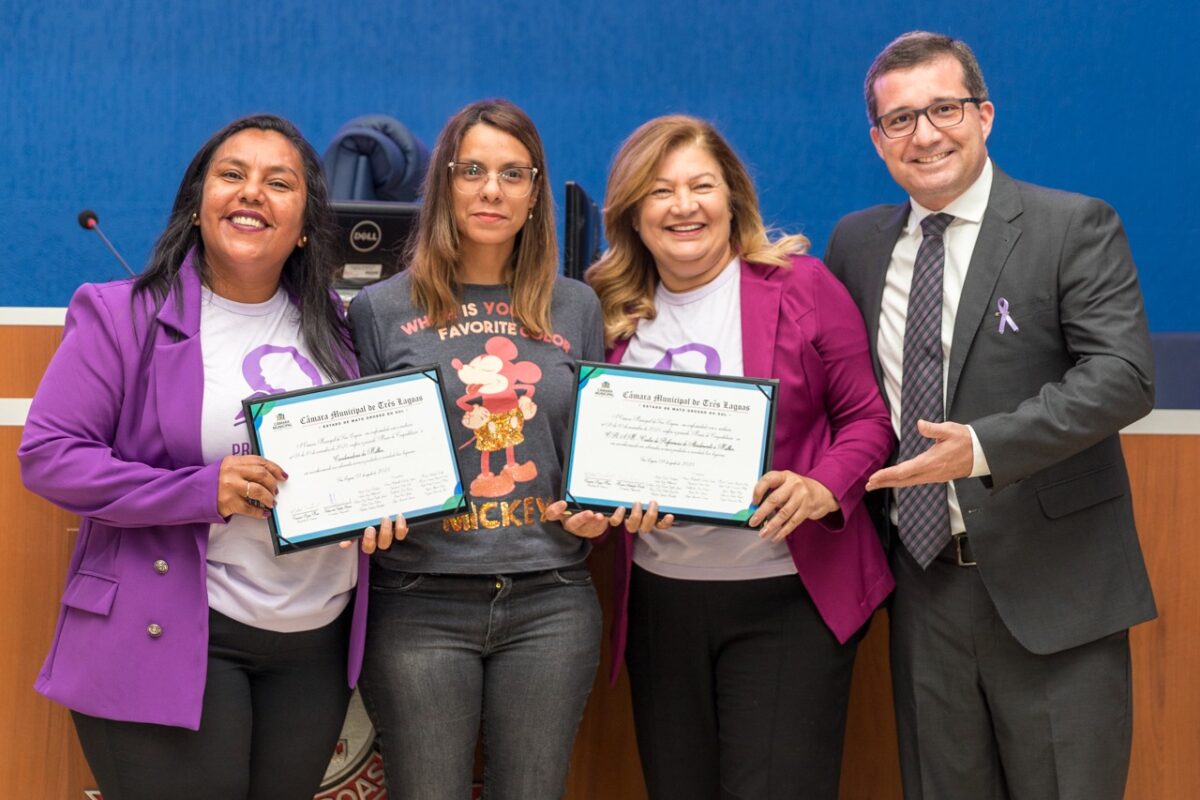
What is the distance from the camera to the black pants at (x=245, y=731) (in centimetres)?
170

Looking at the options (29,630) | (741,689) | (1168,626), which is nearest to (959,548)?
(741,689)

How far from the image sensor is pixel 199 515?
1.68 meters

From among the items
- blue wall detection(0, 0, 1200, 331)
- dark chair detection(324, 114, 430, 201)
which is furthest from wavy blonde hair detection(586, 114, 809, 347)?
blue wall detection(0, 0, 1200, 331)

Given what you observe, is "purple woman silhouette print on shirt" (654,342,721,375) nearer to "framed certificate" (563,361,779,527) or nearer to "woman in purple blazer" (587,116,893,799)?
"woman in purple blazer" (587,116,893,799)

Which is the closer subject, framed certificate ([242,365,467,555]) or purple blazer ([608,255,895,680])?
framed certificate ([242,365,467,555])

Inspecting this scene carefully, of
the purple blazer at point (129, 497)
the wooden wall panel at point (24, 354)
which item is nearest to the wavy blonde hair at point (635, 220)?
the purple blazer at point (129, 497)

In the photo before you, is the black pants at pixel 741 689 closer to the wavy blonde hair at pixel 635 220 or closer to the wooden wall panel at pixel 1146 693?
the wooden wall panel at pixel 1146 693

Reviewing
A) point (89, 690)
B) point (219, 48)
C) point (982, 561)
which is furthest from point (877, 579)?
point (219, 48)

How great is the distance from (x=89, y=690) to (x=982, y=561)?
4.96 feet

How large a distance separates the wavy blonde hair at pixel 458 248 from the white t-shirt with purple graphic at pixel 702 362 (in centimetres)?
22

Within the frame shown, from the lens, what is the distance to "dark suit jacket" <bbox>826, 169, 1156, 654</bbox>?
1.92 meters

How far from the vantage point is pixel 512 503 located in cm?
190

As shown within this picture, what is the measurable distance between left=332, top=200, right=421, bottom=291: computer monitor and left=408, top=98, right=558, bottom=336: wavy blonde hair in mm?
868


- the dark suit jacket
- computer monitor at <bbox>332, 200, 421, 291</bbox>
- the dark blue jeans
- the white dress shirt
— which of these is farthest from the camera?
computer monitor at <bbox>332, 200, 421, 291</bbox>
